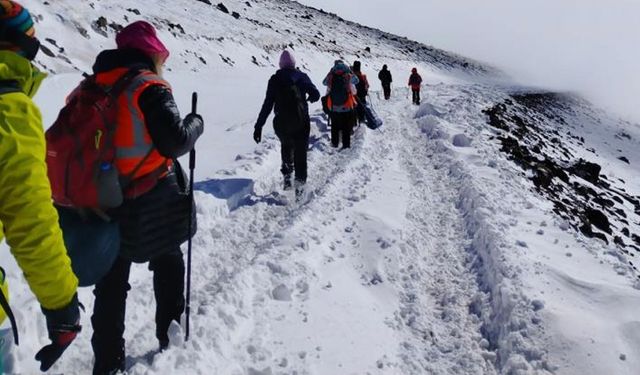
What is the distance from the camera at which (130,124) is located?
288cm

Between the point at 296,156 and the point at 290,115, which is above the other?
the point at 290,115

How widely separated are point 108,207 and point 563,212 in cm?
745

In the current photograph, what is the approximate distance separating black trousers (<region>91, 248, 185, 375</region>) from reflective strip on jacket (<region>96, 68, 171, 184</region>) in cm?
65

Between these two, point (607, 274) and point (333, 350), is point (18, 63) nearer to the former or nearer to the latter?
point (333, 350)

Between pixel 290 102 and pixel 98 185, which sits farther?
pixel 290 102

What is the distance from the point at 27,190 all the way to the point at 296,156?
6249 millimetres

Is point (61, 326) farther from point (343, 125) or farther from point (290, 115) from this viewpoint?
point (343, 125)

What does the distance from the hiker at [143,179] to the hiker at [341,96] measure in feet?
25.0

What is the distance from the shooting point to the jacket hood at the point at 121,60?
115 inches

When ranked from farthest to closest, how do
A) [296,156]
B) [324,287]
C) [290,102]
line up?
[296,156] < [290,102] < [324,287]

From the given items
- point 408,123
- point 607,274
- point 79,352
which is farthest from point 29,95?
point 408,123

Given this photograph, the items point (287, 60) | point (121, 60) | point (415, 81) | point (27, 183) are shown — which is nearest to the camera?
point (27, 183)

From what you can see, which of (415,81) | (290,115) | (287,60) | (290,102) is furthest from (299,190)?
(415,81)

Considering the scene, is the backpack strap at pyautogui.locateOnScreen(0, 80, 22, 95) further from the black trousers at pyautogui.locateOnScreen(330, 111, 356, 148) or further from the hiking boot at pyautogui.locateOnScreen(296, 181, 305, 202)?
the black trousers at pyautogui.locateOnScreen(330, 111, 356, 148)
